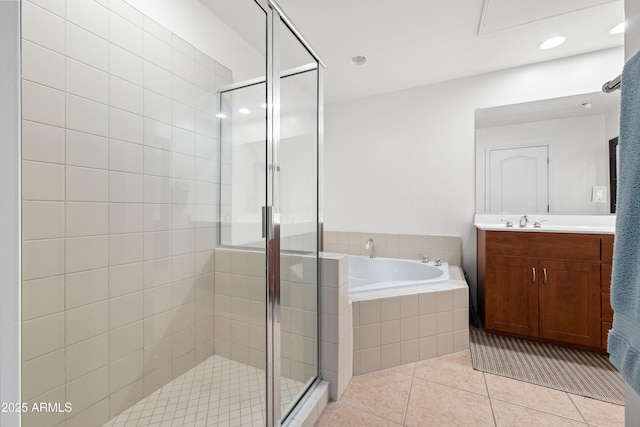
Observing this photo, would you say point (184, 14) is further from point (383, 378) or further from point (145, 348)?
point (383, 378)

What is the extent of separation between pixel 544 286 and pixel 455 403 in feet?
3.85

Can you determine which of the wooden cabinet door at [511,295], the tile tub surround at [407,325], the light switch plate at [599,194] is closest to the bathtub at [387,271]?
the wooden cabinet door at [511,295]

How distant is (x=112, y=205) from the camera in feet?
4.11

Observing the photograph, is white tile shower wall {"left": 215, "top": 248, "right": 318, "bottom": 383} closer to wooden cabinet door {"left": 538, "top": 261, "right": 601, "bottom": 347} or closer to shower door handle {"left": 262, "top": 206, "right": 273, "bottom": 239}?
shower door handle {"left": 262, "top": 206, "right": 273, "bottom": 239}

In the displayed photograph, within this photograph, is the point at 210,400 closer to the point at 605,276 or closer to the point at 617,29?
the point at 605,276

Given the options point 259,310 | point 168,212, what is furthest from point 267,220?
point 168,212

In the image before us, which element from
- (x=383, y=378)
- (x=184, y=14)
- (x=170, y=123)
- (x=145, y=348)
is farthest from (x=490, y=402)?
(x=184, y=14)

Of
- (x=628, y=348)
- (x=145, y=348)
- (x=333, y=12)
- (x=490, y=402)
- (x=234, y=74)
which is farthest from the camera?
(x=333, y=12)

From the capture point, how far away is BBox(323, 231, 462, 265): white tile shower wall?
8.78ft

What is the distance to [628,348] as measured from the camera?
24.3 inches

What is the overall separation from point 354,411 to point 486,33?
2.55 meters

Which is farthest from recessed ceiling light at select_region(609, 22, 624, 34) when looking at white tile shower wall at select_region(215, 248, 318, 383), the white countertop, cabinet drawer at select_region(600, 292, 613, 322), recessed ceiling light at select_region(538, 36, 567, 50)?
white tile shower wall at select_region(215, 248, 318, 383)

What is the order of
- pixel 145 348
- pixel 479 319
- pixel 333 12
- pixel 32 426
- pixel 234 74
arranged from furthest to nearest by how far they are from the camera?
pixel 479 319
pixel 333 12
pixel 234 74
pixel 145 348
pixel 32 426

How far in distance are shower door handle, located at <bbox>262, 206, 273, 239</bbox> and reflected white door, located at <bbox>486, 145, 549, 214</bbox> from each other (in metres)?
2.24
